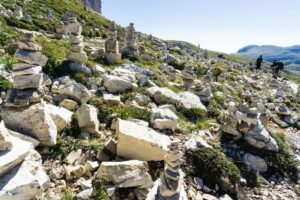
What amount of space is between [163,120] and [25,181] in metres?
6.54

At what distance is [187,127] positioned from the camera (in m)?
13.7

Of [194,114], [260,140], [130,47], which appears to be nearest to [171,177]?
[260,140]

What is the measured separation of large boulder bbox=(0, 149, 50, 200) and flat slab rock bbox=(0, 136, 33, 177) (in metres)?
0.13

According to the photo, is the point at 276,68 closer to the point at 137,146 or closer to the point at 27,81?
the point at 137,146

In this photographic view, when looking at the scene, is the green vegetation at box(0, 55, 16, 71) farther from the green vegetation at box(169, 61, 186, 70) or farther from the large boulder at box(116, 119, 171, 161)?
the green vegetation at box(169, 61, 186, 70)

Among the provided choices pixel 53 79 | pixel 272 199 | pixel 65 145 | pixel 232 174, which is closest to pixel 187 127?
pixel 232 174

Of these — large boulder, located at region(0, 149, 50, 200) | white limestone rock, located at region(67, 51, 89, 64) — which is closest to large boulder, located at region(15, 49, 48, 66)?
large boulder, located at region(0, 149, 50, 200)

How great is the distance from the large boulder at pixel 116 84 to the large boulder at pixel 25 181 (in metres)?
7.94

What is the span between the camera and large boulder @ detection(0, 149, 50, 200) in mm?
6719

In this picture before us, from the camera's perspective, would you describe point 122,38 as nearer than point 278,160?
No

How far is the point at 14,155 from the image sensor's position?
729cm

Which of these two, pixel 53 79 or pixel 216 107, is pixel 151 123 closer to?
pixel 53 79

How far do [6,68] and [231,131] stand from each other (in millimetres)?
9925

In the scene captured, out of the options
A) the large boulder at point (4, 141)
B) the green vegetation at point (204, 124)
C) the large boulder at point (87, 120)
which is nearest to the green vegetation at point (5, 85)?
the large boulder at point (87, 120)
